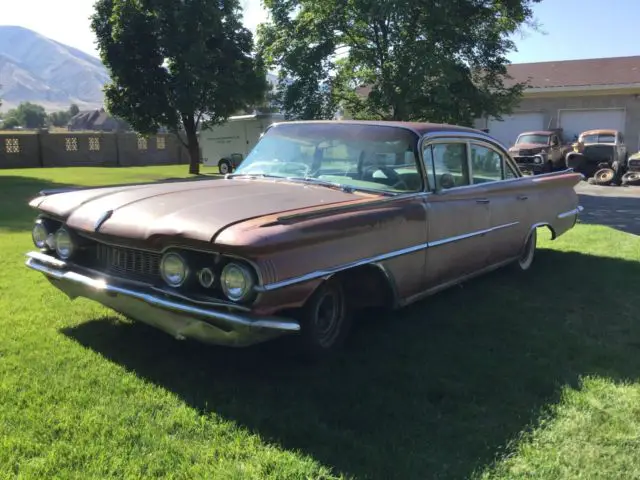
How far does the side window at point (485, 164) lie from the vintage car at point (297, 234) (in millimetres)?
20

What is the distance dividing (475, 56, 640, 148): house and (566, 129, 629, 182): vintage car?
4759mm

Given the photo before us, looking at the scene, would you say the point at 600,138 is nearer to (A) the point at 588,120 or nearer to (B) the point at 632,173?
(B) the point at 632,173

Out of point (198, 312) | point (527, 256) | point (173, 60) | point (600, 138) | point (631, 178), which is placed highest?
point (173, 60)

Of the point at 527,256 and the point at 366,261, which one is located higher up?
the point at 366,261

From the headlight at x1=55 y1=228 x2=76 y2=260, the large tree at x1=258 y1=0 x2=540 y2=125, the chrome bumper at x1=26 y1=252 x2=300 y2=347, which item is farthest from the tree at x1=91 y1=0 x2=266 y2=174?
the chrome bumper at x1=26 y1=252 x2=300 y2=347

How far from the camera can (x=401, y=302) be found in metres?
3.93

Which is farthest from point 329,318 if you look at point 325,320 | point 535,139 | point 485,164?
point 535,139

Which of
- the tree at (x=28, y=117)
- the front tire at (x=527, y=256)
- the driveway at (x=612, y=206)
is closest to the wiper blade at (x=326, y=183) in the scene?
the front tire at (x=527, y=256)

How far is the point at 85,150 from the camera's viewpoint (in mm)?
32062

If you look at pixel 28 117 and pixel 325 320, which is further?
pixel 28 117

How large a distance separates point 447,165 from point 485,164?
2.59ft

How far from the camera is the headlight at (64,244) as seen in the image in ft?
12.5

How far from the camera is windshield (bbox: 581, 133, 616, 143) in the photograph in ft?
65.5

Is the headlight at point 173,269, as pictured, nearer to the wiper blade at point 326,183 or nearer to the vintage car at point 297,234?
the vintage car at point 297,234
